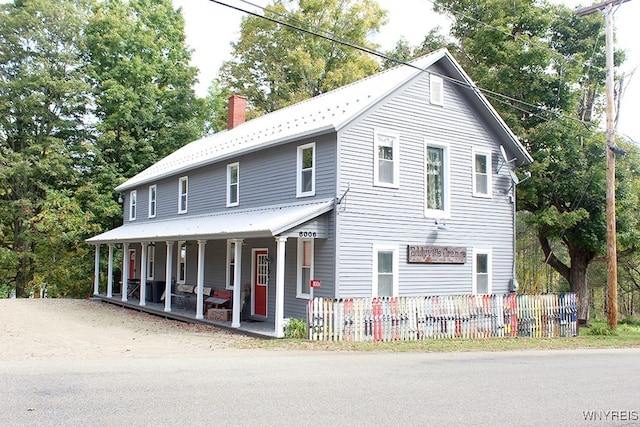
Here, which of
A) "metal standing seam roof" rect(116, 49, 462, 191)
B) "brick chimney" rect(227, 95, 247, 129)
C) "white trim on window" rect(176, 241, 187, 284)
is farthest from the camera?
"brick chimney" rect(227, 95, 247, 129)

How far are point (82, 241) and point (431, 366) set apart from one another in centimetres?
2759

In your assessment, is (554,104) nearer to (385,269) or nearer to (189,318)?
(385,269)

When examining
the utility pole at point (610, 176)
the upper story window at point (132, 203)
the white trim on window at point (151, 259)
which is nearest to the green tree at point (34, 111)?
the upper story window at point (132, 203)

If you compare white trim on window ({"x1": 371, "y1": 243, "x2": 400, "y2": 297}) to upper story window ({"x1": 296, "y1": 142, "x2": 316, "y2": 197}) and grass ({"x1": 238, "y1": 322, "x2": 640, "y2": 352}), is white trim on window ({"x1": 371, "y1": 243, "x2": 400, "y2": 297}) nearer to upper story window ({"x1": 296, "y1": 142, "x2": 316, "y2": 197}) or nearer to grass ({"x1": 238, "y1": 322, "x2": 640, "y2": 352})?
grass ({"x1": 238, "y1": 322, "x2": 640, "y2": 352})

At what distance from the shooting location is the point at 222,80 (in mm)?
41188

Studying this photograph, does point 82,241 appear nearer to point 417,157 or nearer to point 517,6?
point 417,157

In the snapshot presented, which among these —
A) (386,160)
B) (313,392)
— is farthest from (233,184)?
(313,392)

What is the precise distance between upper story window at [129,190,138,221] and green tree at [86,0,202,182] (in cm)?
324

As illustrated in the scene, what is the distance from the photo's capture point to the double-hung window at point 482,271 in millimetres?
18531

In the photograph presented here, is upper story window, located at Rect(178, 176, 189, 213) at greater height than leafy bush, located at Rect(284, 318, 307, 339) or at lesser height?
greater

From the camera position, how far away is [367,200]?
15.9m

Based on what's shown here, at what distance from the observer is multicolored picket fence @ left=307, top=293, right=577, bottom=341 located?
13.8 metres

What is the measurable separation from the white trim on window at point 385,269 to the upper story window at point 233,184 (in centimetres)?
629

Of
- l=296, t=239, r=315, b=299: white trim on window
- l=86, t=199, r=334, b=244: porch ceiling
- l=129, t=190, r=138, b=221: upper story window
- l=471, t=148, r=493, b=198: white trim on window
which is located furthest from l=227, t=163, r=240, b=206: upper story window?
l=129, t=190, r=138, b=221: upper story window
